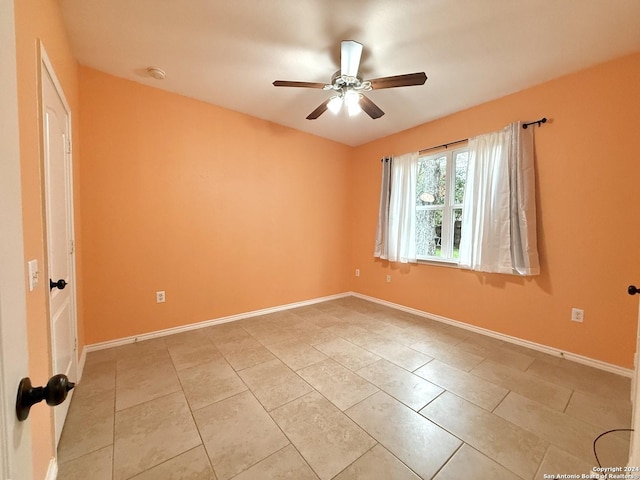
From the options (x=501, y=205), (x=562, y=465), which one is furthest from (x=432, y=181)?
(x=562, y=465)

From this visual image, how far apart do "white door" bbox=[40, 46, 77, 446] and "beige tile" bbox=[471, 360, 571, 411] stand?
285 cm

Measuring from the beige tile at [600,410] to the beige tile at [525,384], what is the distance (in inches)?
2.0

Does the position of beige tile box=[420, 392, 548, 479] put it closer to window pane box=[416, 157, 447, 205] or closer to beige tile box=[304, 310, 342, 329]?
beige tile box=[304, 310, 342, 329]

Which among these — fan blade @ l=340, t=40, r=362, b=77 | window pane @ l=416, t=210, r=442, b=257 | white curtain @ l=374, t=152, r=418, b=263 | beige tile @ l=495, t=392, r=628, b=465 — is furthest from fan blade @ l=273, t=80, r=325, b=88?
beige tile @ l=495, t=392, r=628, b=465

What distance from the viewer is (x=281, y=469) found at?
125 cm

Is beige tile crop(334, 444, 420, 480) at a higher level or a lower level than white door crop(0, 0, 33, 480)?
lower

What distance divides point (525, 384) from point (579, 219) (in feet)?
5.03

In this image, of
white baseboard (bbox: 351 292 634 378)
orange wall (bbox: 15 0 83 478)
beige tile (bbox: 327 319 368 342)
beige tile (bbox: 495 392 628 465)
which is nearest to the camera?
orange wall (bbox: 15 0 83 478)

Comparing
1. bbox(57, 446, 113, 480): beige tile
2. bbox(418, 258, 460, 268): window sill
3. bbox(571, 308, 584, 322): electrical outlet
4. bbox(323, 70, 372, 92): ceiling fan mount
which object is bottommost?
bbox(57, 446, 113, 480): beige tile

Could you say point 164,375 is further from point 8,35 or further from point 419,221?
point 419,221

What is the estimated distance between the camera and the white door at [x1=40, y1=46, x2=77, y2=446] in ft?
4.26

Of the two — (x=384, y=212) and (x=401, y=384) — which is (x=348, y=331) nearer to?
(x=401, y=384)

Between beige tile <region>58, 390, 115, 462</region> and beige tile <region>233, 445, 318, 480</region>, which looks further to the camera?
beige tile <region>58, 390, 115, 462</region>

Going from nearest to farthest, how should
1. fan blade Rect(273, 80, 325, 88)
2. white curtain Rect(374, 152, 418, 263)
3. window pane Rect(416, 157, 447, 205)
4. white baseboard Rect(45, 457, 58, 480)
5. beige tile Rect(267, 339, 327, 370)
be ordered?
1. white baseboard Rect(45, 457, 58, 480)
2. fan blade Rect(273, 80, 325, 88)
3. beige tile Rect(267, 339, 327, 370)
4. window pane Rect(416, 157, 447, 205)
5. white curtain Rect(374, 152, 418, 263)
